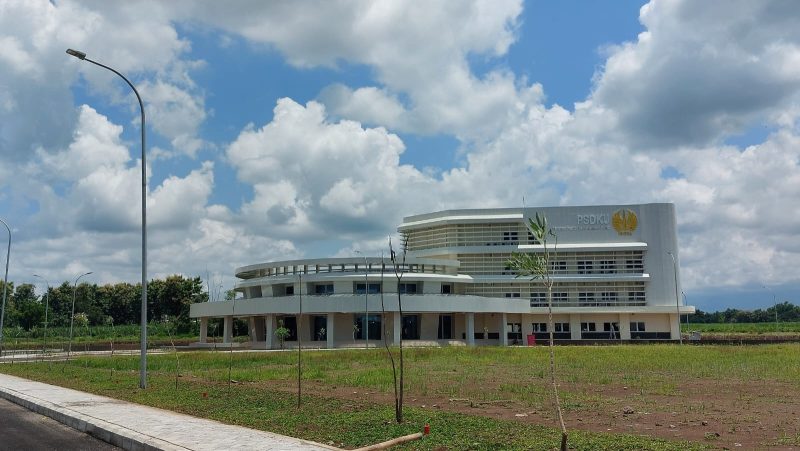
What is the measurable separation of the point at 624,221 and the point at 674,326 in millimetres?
13577

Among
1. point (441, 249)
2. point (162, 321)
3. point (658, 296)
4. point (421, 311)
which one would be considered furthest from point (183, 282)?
point (658, 296)

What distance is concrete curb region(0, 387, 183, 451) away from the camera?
12.7 meters

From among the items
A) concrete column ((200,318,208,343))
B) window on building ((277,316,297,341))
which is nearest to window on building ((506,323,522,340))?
window on building ((277,316,297,341))

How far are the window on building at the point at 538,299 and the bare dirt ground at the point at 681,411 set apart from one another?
53.4 m

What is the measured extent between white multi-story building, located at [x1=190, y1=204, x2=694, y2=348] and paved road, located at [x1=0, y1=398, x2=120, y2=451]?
49387 mm

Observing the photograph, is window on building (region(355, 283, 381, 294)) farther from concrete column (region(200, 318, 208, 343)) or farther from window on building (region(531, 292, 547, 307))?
window on building (region(531, 292, 547, 307))

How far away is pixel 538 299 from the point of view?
253ft

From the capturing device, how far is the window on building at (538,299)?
3017 inches

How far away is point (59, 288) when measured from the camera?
405 ft

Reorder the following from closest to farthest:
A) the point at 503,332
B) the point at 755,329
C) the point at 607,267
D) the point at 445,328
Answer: the point at 445,328 → the point at 503,332 → the point at 607,267 → the point at 755,329

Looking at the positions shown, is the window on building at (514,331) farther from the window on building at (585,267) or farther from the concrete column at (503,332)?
the window on building at (585,267)

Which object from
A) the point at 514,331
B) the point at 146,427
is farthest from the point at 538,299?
the point at 146,427

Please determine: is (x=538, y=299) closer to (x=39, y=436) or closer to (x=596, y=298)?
(x=596, y=298)

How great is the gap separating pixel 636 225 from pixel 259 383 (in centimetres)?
6384
